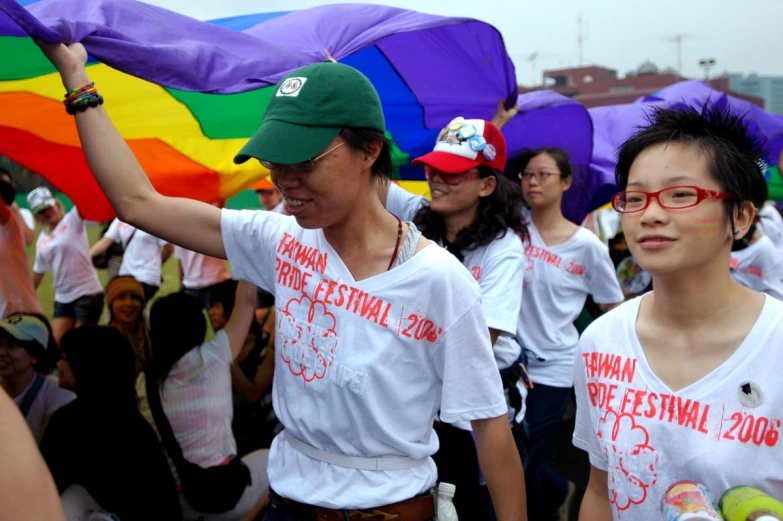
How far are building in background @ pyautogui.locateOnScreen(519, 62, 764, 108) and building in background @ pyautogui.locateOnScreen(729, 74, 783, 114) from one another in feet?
13.5

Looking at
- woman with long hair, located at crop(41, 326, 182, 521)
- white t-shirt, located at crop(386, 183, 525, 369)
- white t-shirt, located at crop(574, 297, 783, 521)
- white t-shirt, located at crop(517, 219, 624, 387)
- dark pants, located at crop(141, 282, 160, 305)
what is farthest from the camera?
dark pants, located at crop(141, 282, 160, 305)

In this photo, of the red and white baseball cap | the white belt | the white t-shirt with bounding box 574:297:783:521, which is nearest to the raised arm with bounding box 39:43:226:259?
the white belt

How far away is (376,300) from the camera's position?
1714mm

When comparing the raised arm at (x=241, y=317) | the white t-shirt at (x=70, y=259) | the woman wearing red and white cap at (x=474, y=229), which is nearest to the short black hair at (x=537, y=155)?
the woman wearing red and white cap at (x=474, y=229)

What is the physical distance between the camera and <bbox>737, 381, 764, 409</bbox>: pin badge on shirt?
4.54 feet

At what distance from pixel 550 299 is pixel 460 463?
1097 mm

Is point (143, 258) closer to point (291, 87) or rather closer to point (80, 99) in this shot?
point (80, 99)

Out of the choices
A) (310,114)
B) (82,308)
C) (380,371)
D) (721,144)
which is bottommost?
(82,308)

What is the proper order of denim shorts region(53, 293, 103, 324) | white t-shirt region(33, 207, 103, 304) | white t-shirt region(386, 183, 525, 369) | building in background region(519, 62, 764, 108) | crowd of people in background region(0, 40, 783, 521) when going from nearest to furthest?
crowd of people in background region(0, 40, 783, 521), white t-shirt region(386, 183, 525, 369), white t-shirt region(33, 207, 103, 304), denim shorts region(53, 293, 103, 324), building in background region(519, 62, 764, 108)

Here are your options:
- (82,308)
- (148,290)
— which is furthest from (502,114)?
(82,308)

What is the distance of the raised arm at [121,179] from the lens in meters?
1.76

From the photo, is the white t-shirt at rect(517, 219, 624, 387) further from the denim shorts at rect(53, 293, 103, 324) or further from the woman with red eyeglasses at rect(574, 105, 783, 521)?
the denim shorts at rect(53, 293, 103, 324)

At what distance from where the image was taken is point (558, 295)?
3680 millimetres

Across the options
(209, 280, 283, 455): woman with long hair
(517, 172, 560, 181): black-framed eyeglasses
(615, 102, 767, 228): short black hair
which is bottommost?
(209, 280, 283, 455): woman with long hair
